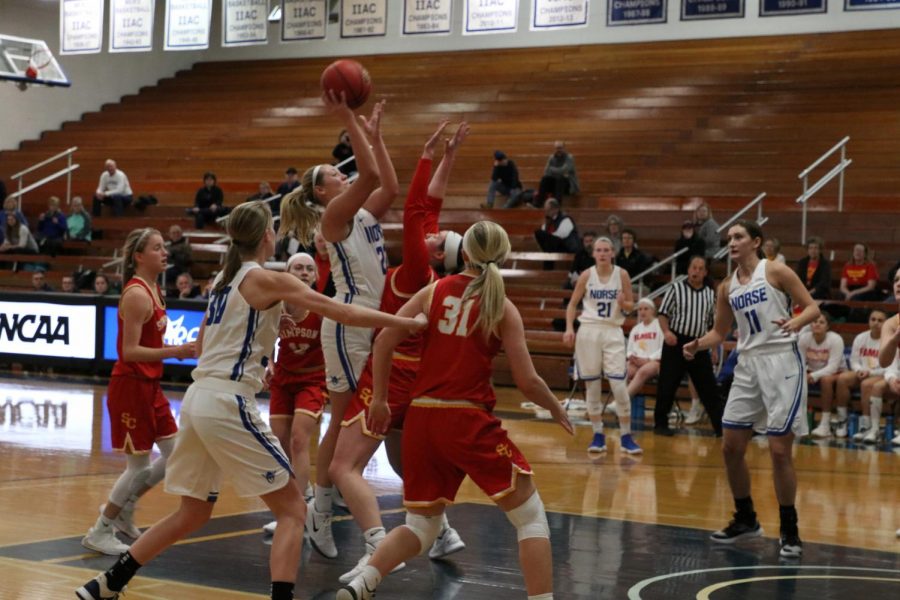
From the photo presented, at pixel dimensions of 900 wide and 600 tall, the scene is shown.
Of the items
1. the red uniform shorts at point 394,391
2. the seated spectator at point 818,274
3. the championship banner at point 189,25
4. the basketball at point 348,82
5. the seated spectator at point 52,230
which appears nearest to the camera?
the basketball at point 348,82

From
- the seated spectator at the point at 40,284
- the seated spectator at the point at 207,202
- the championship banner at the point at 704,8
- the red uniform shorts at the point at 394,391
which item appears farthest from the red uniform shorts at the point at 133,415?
the seated spectator at the point at 207,202

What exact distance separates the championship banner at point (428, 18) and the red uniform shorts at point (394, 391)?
10.4 metres

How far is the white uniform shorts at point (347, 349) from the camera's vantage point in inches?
259

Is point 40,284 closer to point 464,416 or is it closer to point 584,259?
→ point 584,259

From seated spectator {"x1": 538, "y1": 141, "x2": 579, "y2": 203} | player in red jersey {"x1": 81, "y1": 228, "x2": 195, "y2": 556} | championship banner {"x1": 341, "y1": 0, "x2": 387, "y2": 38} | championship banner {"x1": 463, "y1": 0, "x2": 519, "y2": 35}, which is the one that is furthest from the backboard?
player in red jersey {"x1": 81, "y1": 228, "x2": 195, "y2": 556}

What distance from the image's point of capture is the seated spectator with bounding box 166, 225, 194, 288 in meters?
18.9

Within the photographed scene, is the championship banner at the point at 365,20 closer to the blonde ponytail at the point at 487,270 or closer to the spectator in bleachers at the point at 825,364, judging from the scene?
the spectator in bleachers at the point at 825,364

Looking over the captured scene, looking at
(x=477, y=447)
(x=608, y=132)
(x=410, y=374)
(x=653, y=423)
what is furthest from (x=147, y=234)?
(x=608, y=132)

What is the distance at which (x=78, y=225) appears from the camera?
2216cm

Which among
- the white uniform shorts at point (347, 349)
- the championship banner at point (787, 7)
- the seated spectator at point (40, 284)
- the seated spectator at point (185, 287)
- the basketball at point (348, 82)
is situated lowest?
the seated spectator at point (40, 284)

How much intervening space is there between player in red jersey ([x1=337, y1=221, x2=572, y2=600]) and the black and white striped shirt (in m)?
7.97

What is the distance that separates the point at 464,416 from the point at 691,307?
8.21 m

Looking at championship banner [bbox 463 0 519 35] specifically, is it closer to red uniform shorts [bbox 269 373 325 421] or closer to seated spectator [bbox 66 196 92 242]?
seated spectator [bbox 66 196 92 242]

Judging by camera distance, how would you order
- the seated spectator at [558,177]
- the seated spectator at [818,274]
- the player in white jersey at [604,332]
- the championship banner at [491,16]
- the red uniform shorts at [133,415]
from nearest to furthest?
the red uniform shorts at [133,415]
the player in white jersey at [604,332]
the seated spectator at [818,274]
the championship banner at [491,16]
the seated spectator at [558,177]
